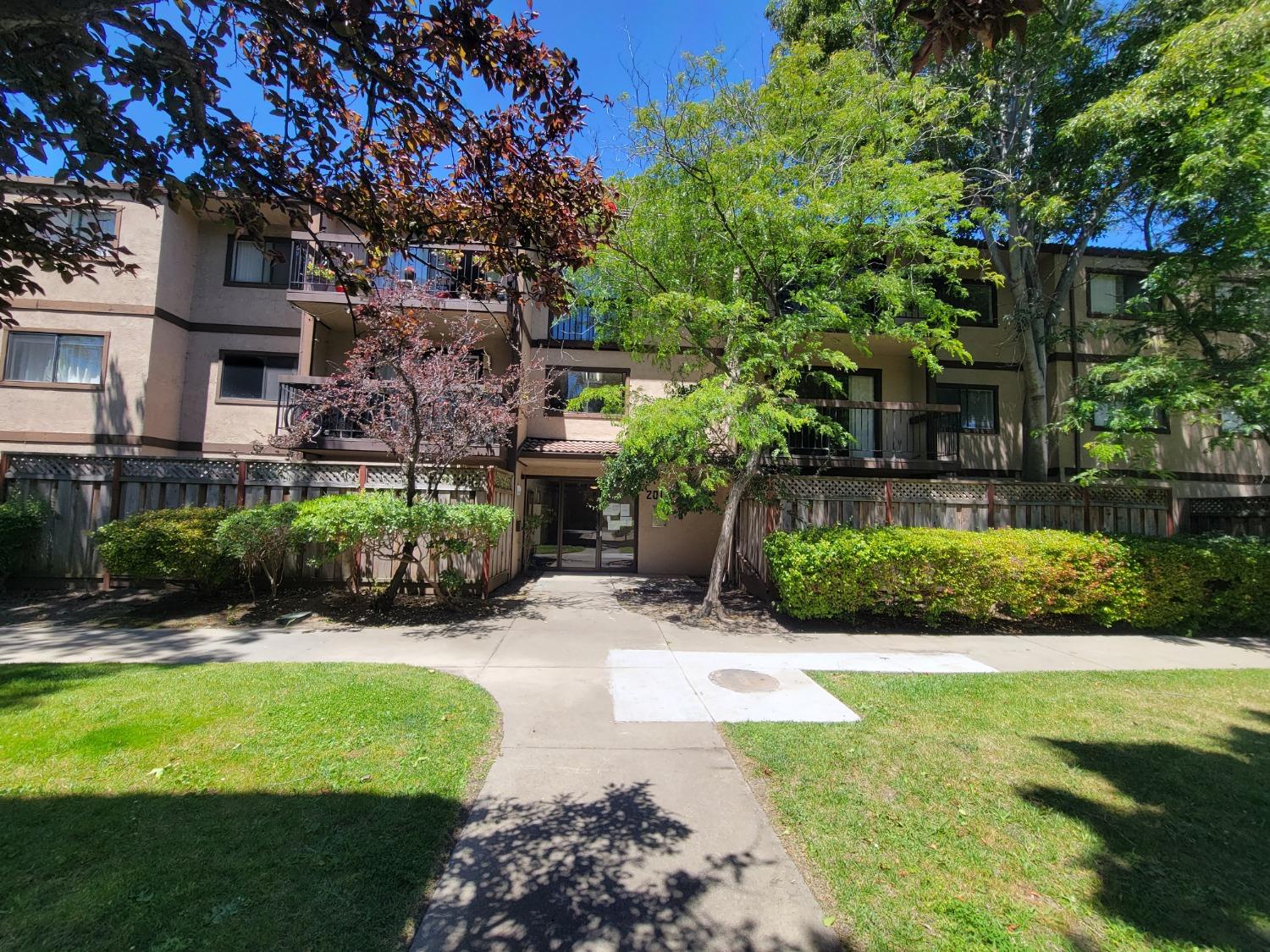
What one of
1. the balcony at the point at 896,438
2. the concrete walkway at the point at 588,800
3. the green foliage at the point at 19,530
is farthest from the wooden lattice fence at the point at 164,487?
the balcony at the point at 896,438

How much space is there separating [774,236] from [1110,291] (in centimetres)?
1199

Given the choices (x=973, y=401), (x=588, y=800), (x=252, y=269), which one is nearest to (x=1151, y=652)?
(x=588, y=800)

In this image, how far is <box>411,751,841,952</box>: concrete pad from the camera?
8.18 feet

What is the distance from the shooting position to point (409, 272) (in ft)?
24.9

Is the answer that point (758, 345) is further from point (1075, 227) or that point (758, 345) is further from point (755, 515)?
point (1075, 227)

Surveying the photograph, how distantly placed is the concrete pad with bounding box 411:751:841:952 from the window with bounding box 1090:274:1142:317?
1706 centimetres

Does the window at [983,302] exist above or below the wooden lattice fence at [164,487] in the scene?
above

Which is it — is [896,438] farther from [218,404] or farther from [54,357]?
[54,357]

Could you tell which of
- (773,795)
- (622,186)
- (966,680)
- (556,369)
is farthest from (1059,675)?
(556,369)

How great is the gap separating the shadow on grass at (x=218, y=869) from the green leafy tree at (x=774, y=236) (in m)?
5.95

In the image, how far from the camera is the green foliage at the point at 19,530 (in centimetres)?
875

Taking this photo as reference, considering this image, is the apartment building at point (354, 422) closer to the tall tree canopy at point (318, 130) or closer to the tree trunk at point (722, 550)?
the tree trunk at point (722, 550)

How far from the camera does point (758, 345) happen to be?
9.42 m

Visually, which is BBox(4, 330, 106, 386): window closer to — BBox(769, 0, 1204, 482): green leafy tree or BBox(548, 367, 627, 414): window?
BBox(548, 367, 627, 414): window
